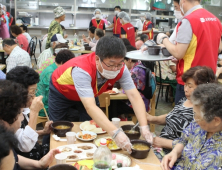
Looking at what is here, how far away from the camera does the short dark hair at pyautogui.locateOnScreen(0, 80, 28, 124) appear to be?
1407mm

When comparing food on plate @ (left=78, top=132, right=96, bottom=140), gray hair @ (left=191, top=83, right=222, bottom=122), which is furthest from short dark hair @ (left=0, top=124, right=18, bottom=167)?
gray hair @ (left=191, top=83, right=222, bottom=122)

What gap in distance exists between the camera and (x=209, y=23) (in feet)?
7.88

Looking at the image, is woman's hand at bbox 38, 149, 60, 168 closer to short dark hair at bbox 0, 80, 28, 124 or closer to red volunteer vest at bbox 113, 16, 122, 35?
short dark hair at bbox 0, 80, 28, 124

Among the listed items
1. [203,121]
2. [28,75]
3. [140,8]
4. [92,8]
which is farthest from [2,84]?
[140,8]

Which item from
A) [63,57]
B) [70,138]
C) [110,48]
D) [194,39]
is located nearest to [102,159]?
[70,138]

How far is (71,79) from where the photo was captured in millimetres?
2078

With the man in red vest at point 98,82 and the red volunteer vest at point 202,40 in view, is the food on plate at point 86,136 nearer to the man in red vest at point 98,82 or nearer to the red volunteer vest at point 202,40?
the man in red vest at point 98,82

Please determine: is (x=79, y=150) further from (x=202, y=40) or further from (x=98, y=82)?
(x=202, y=40)

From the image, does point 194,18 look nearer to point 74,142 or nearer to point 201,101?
point 201,101

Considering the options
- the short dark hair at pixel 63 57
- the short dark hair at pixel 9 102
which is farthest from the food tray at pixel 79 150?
the short dark hair at pixel 63 57

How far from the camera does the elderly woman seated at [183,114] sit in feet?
6.40

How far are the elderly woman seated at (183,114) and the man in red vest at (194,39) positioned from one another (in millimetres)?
434

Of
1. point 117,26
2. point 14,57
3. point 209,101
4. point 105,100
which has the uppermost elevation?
point 117,26

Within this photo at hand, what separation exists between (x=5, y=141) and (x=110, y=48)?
0.94 m
